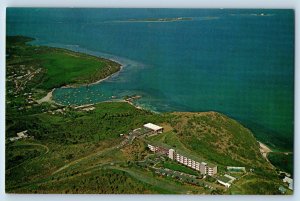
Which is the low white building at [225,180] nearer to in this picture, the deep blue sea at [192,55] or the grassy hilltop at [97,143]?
the grassy hilltop at [97,143]

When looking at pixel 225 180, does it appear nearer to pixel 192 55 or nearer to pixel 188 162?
pixel 188 162

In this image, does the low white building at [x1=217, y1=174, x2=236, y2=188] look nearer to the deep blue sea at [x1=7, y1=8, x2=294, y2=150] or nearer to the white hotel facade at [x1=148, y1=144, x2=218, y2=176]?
the white hotel facade at [x1=148, y1=144, x2=218, y2=176]

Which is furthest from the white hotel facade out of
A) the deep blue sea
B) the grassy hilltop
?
the deep blue sea

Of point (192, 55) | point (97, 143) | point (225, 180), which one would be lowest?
point (225, 180)

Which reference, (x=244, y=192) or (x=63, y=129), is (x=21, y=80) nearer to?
(x=63, y=129)

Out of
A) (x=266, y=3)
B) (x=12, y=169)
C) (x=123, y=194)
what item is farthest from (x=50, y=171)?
(x=266, y=3)

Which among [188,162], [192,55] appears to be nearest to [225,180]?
[188,162]
